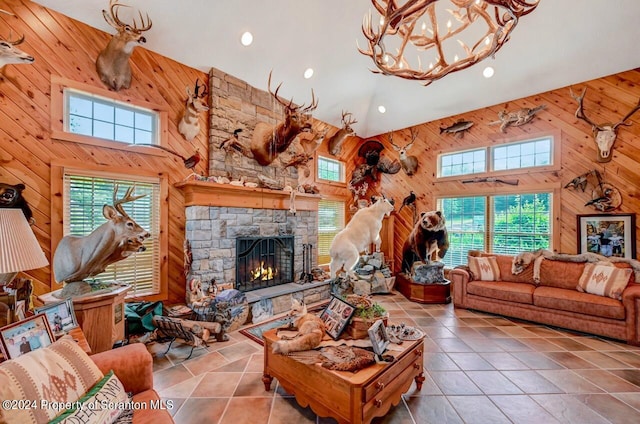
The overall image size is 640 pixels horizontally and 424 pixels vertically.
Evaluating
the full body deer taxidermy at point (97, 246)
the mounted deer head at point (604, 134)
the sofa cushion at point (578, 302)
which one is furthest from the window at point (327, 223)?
the mounted deer head at point (604, 134)

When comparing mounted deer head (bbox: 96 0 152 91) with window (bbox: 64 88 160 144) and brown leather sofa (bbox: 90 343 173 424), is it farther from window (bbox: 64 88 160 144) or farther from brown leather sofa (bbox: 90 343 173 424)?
brown leather sofa (bbox: 90 343 173 424)

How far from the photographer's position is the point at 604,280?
3.49 m

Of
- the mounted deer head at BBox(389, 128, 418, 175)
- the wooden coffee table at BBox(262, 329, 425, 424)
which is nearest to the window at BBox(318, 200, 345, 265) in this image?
the mounted deer head at BBox(389, 128, 418, 175)

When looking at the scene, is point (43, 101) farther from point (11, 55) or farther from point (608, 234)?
point (608, 234)

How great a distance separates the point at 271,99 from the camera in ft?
15.4

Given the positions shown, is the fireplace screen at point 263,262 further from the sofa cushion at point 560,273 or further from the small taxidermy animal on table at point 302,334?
the sofa cushion at point 560,273

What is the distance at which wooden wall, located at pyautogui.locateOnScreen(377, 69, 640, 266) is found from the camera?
402 cm

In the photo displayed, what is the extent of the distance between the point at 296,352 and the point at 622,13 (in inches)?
228

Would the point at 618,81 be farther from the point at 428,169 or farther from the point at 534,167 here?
the point at 428,169

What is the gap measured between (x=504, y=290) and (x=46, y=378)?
4.92 metres

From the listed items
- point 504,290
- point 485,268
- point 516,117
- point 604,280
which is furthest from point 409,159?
point 604,280

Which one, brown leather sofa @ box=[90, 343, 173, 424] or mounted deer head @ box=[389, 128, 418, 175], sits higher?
mounted deer head @ box=[389, 128, 418, 175]

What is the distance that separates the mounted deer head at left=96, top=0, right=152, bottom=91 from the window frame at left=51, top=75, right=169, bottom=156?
0.15m

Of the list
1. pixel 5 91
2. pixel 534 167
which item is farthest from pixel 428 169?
pixel 5 91
